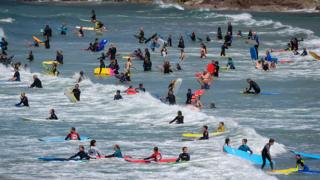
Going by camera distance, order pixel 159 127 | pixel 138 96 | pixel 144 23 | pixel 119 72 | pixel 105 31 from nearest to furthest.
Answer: pixel 159 127
pixel 138 96
pixel 119 72
pixel 105 31
pixel 144 23

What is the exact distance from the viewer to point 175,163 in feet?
75.9

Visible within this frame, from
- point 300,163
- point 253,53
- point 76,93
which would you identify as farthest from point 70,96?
point 253,53

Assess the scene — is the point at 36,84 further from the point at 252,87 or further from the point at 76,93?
the point at 252,87

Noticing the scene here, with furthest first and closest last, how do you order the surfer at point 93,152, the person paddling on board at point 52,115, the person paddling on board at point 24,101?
the person paddling on board at point 24,101
the person paddling on board at point 52,115
the surfer at point 93,152

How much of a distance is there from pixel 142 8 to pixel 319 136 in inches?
3547

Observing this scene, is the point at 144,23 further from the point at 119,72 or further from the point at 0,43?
the point at 119,72

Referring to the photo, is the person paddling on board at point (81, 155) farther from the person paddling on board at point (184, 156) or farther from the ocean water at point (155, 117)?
the person paddling on board at point (184, 156)

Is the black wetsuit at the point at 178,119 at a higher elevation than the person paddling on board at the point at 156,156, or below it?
higher

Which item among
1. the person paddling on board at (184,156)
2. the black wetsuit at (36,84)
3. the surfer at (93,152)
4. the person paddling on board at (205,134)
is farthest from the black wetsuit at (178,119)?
the black wetsuit at (36,84)

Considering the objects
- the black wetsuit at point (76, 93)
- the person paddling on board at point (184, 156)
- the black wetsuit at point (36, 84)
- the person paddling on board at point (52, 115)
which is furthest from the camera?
the black wetsuit at point (36, 84)

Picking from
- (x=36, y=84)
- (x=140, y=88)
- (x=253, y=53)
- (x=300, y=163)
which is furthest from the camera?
(x=253, y=53)

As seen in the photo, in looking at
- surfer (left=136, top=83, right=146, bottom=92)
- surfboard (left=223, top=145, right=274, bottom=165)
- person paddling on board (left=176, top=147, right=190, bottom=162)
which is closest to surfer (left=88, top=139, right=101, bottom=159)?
person paddling on board (left=176, top=147, right=190, bottom=162)

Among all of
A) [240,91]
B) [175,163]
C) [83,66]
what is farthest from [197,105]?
[83,66]

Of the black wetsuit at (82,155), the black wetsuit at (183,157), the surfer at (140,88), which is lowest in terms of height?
the black wetsuit at (82,155)
